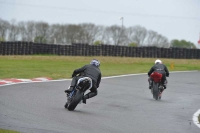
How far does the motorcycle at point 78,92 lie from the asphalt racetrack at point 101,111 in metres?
0.20

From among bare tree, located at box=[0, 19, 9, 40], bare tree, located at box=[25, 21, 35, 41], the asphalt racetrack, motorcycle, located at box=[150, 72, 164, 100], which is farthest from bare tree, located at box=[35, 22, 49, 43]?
motorcycle, located at box=[150, 72, 164, 100]

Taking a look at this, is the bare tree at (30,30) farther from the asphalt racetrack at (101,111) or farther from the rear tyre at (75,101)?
the rear tyre at (75,101)

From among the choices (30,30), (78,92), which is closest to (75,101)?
(78,92)

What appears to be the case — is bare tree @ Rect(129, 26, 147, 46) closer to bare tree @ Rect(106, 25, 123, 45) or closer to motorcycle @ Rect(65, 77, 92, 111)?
bare tree @ Rect(106, 25, 123, 45)

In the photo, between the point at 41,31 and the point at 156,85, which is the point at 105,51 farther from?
the point at 41,31

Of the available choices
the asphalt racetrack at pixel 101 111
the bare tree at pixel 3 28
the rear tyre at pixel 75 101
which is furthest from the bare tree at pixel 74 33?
the rear tyre at pixel 75 101

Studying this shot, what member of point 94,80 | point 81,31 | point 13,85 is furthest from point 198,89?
point 81,31

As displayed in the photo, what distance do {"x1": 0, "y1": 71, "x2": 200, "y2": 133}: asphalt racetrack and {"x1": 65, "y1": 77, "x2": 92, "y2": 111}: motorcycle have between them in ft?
0.66

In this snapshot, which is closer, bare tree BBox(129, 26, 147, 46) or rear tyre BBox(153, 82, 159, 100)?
rear tyre BBox(153, 82, 159, 100)

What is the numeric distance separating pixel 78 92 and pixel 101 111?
86cm

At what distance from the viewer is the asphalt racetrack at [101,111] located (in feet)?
31.6

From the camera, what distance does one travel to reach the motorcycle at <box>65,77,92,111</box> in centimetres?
1203

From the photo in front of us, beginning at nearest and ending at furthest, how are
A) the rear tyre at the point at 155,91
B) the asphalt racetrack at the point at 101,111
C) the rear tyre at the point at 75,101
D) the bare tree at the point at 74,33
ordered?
the asphalt racetrack at the point at 101,111 < the rear tyre at the point at 75,101 < the rear tyre at the point at 155,91 < the bare tree at the point at 74,33

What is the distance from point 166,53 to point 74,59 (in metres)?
10.4
